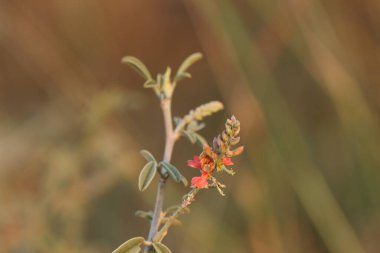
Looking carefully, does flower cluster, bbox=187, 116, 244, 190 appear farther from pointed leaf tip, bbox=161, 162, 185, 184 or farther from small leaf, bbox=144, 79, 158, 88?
small leaf, bbox=144, 79, 158, 88

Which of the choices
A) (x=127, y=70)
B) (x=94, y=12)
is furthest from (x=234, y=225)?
(x=127, y=70)

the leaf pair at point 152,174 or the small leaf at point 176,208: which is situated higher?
the leaf pair at point 152,174

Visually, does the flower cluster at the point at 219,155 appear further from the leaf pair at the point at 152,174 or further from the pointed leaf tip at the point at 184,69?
the pointed leaf tip at the point at 184,69

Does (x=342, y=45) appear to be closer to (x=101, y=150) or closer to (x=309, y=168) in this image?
(x=309, y=168)

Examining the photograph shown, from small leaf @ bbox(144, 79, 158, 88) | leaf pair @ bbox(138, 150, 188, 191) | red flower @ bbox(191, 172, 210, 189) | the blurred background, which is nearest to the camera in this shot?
red flower @ bbox(191, 172, 210, 189)

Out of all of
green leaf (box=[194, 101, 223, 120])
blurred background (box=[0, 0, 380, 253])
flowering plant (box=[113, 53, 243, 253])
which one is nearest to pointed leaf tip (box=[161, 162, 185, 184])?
flowering plant (box=[113, 53, 243, 253])

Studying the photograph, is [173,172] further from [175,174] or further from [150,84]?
[150,84]

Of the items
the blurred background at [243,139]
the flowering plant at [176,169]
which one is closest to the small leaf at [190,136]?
the flowering plant at [176,169]
